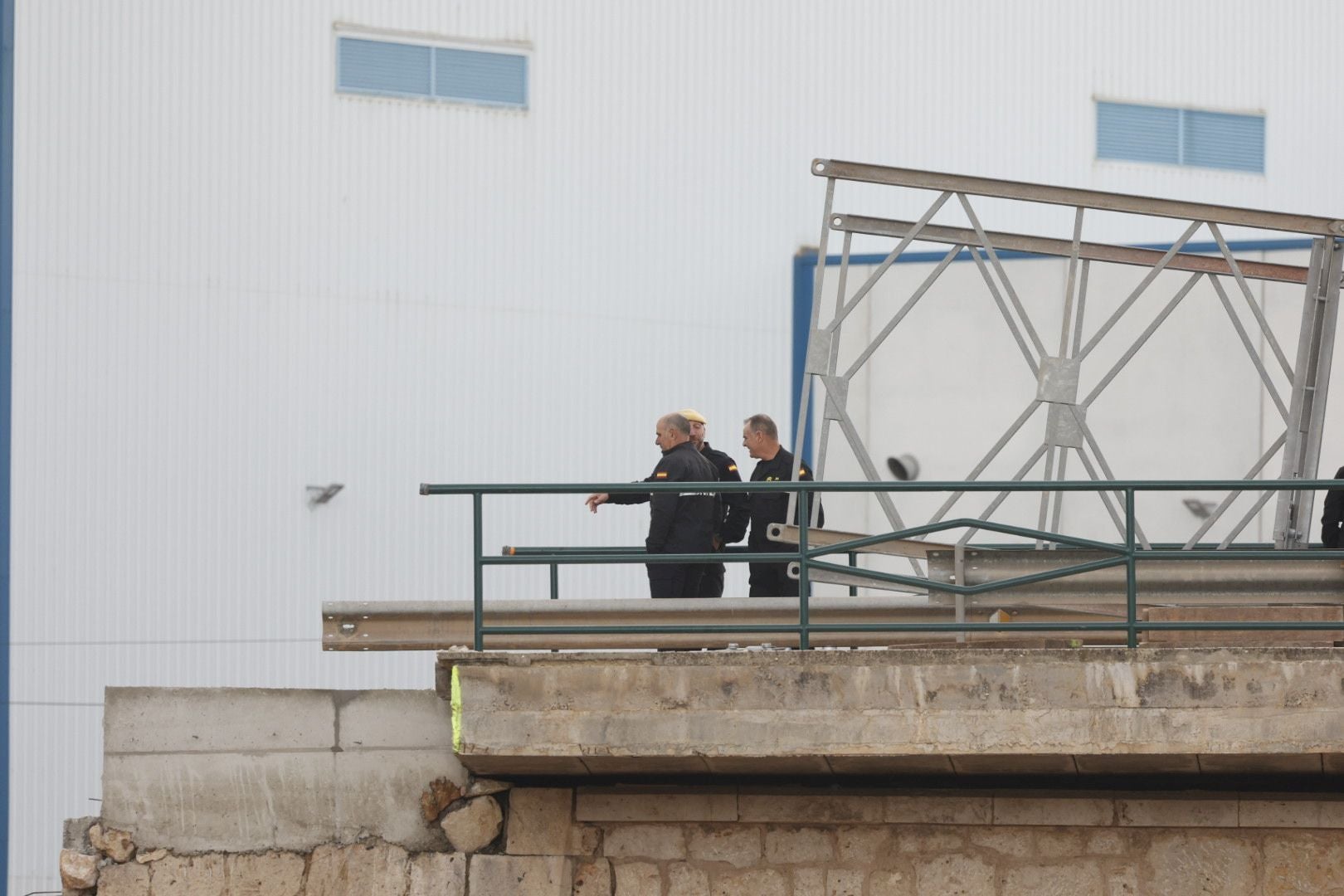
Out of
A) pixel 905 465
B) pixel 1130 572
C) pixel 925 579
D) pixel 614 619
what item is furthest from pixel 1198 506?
pixel 614 619

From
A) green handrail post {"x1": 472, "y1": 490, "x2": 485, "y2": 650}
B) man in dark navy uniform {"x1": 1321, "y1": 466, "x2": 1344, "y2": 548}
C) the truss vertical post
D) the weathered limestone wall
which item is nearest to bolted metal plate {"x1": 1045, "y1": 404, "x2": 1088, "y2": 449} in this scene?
the truss vertical post

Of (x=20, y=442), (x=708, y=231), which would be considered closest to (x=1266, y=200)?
(x=708, y=231)

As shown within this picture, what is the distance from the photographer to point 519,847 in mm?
8391

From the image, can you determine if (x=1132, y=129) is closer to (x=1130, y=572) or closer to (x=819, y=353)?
(x=819, y=353)

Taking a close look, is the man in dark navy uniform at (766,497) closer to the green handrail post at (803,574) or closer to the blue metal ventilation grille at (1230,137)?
the green handrail post at (803,574)

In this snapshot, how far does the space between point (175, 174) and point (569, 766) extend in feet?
23.2

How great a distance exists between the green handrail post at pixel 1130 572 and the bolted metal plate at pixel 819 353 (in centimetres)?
163

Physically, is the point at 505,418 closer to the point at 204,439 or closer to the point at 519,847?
the point at 204,439

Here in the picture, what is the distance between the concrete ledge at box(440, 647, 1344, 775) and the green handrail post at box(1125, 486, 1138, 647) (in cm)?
15

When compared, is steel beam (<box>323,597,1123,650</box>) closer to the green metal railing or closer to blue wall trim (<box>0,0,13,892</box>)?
the green metal railing

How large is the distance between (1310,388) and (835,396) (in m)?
2.43

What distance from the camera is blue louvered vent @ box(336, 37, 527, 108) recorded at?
1393 cm

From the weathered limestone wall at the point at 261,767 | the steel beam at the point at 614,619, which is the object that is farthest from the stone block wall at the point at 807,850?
the steel beam at the point at 614,619

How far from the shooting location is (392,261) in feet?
45.3
